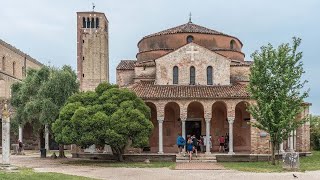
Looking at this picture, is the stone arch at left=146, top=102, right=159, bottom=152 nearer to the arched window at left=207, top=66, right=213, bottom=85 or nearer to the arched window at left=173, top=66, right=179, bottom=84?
the arched window at left=173, top=66, right=179, bottom=84

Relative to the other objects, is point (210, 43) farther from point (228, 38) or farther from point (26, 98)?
point (26, 98)

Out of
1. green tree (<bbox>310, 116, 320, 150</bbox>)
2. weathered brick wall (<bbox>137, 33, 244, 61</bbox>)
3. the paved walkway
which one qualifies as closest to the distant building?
weathered brick wall (<bbox>137, 33, 244, 61</bbox>)

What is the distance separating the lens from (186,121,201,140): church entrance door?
127ft

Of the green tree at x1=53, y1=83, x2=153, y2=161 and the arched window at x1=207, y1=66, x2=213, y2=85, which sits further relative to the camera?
the arched window at x1=207, y1=66, x2=213, y2=85

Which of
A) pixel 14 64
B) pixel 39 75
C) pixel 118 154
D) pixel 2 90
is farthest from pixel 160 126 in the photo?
pixel 14 64

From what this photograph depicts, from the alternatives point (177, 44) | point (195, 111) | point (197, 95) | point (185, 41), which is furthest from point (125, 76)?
point (197, 95)

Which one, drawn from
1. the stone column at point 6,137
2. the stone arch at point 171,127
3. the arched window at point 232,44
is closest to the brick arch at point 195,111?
the stone arch at point 171,127

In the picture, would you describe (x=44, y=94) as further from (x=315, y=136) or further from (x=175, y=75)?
(x=315, y=136)

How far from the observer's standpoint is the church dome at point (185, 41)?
41.8 meters

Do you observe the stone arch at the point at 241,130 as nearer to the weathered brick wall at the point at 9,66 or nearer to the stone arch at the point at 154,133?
the stone arch at the point at 154,133

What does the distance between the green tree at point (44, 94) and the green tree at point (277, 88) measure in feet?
47.6

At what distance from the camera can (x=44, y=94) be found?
36.9 m

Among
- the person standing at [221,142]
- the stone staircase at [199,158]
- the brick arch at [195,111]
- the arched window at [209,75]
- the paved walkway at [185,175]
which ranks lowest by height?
the stone staircase at [199,158]

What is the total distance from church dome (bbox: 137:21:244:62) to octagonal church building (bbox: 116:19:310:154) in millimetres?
118
